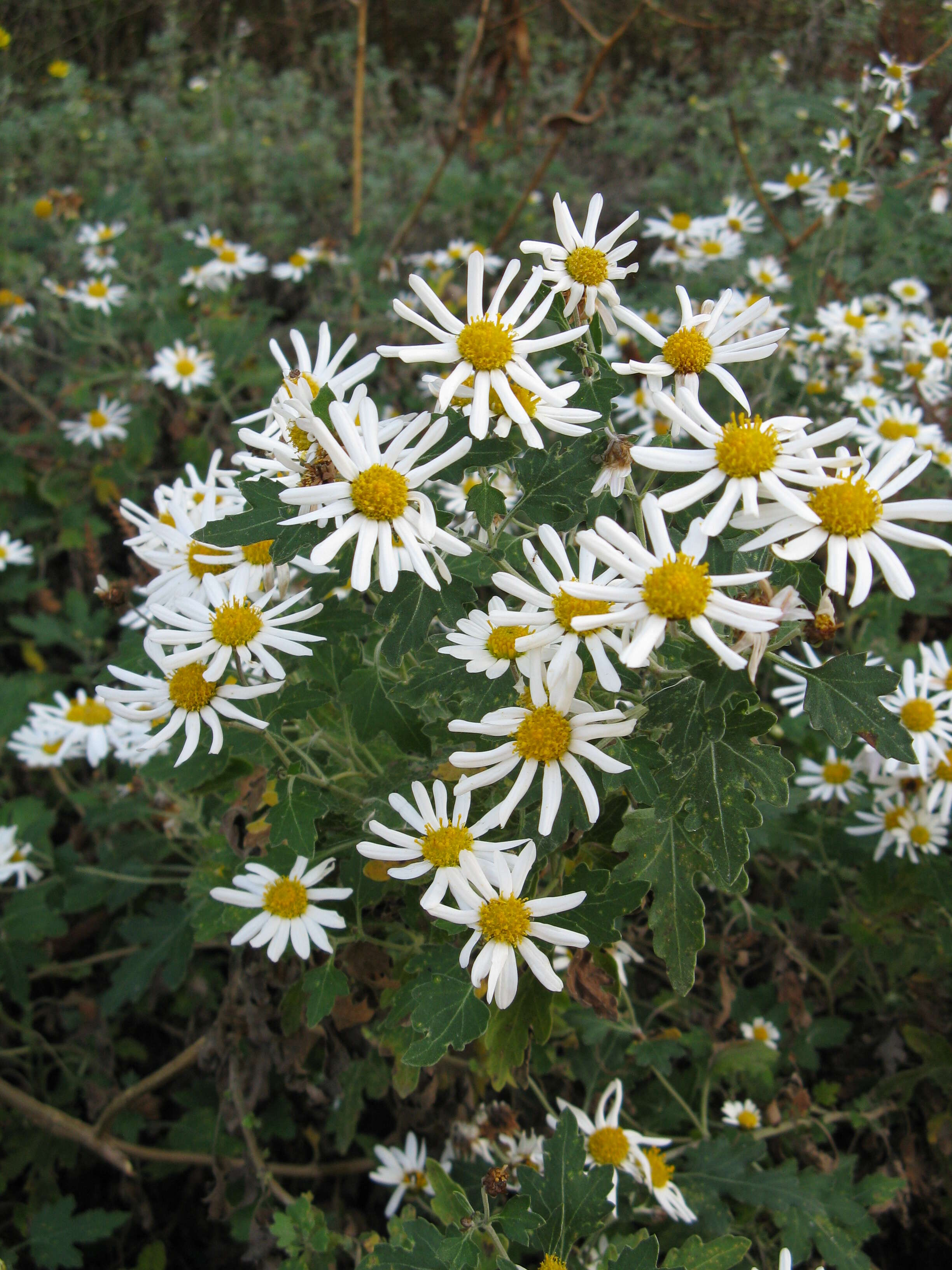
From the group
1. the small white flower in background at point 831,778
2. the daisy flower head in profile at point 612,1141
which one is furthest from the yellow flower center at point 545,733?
the small white flower in background at point 831,778

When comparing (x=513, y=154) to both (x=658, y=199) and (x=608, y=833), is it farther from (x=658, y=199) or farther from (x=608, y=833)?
(x=608, y=833)

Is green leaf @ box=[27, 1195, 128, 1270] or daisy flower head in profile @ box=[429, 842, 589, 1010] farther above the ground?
daisy flower head in profile @ box=[429, 842, 589, 1010]

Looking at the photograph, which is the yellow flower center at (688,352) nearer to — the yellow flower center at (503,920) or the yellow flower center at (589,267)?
the yellow flower center at (589,267)

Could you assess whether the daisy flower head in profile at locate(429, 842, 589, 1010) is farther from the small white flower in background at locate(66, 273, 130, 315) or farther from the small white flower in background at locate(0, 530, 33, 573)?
the small white flower in background at locate(66, 273, 130, 315)

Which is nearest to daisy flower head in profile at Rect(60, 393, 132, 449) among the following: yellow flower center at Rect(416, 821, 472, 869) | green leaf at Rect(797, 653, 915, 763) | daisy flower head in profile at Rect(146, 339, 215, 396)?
daisy flower head in profile at Rect(146, 339, 215, 396)

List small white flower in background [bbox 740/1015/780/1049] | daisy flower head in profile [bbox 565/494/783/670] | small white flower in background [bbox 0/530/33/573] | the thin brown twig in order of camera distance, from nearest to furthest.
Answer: daisy flower head in profile [bbox 565/494/783/670] < small white flower in background [bbox 740/1015/780/1049] < small white flower in background [bbox 0/530/33/573] < the thin brown twig
